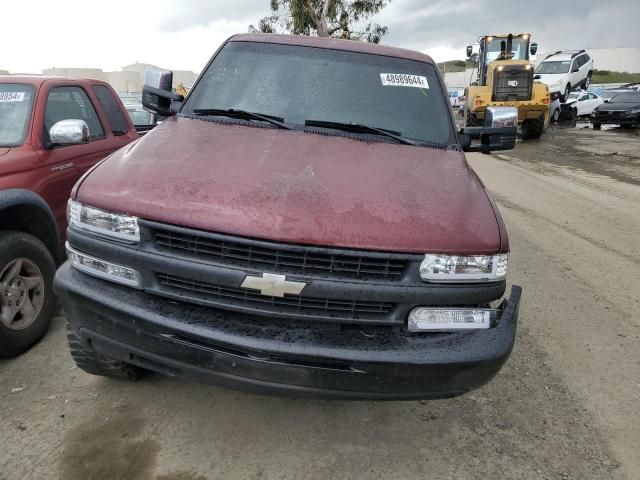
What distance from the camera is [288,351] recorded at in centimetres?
221

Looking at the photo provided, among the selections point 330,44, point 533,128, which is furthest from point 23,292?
point 533,128

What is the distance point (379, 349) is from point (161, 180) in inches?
50.3

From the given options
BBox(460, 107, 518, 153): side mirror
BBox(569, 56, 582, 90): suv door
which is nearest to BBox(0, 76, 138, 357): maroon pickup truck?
BBox(460, 107, 518, 153): side mirror

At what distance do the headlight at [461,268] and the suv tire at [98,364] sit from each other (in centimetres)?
177

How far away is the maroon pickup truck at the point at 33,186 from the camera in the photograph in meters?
3.41

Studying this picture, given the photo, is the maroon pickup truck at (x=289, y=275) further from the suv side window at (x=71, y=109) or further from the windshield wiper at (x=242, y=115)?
the suv side window at (x=71, y=109)

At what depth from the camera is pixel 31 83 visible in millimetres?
4250

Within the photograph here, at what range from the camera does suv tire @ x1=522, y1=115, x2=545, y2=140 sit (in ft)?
60.6

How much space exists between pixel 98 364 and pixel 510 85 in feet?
57.0

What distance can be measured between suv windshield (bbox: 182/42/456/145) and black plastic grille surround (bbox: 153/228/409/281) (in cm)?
136

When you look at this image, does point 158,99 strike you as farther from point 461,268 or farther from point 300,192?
point 461,268

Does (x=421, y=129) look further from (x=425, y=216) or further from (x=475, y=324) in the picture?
(x=475, y=324)

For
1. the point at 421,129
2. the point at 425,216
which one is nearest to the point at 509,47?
the point at 421,129

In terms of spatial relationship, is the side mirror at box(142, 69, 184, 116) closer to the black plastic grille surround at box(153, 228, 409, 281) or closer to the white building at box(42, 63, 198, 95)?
the black plastic grille surround at box(153, 228, 409, 281)
